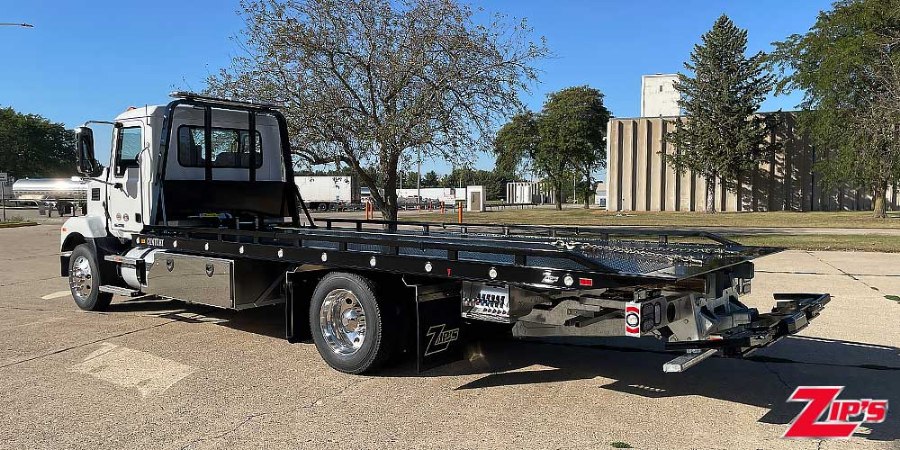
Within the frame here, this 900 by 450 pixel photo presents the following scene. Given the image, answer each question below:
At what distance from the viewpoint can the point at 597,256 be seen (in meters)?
5.45

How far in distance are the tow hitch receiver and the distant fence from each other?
49.0 m

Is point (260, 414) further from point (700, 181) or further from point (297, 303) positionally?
point (700, 181)

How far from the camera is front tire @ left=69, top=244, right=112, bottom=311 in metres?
8.81

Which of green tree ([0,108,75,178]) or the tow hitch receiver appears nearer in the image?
the tow hitch receiver

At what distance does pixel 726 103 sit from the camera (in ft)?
157

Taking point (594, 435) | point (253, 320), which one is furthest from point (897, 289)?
point (253, 320)

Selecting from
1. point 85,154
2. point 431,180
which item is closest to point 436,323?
point 85,154

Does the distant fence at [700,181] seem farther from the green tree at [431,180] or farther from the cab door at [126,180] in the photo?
the green tree at [431,180]

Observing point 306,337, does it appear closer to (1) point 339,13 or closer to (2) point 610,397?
(2) point 610,397

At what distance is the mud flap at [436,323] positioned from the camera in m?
5.47

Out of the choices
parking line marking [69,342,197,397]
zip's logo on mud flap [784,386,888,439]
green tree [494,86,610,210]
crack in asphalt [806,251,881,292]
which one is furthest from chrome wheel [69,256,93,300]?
green tree [494,86,610,210]

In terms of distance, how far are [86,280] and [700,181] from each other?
168ft

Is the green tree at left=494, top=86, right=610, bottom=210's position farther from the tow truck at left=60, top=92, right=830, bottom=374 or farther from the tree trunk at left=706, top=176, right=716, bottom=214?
the tow truck at left=60, top=92, right=830, bottom=374

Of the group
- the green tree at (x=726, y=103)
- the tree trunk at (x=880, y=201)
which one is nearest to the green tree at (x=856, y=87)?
the tree trunk at (x=880, y=201)
